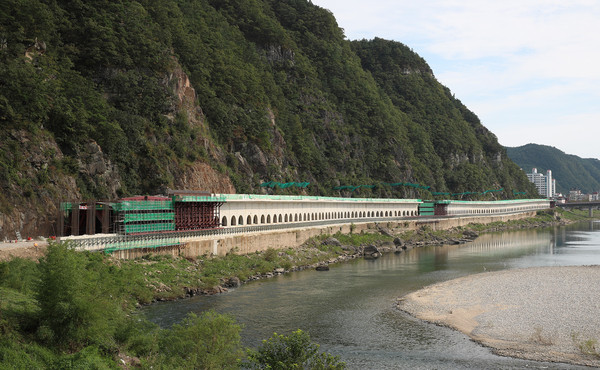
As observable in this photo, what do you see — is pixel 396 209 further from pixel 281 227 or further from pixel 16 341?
pixel 16 341

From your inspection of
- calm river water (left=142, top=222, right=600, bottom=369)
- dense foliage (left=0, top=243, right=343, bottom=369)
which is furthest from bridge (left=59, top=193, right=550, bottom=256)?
dense foliage (left=0, top=243, right=343, bottom=369)

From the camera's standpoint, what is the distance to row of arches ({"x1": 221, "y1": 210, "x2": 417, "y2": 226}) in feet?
245

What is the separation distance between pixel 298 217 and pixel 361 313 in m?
48.4

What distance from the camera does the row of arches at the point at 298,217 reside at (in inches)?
2938

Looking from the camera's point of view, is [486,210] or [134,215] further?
[486,210]

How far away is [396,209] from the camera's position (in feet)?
430

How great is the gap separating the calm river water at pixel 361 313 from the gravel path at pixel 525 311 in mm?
1576

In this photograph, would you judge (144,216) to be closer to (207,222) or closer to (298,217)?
(207,222)

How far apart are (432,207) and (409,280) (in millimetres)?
84686

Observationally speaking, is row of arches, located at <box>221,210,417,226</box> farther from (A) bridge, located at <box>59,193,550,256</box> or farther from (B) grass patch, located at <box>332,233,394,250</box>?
(B) grass patch, located at <box>332,233,394,250</box>

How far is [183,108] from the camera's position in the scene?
88938 millimetres

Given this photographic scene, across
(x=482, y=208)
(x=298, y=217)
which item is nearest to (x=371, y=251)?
(x=298, y=217)

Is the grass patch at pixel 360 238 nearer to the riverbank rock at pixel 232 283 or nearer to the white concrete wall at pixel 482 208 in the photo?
the riverbank rock at pixel 232 283

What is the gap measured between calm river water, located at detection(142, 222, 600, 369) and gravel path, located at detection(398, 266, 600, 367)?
62.0 inches
